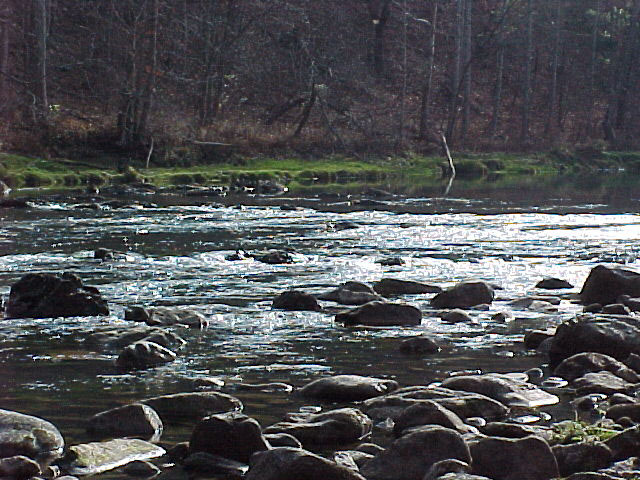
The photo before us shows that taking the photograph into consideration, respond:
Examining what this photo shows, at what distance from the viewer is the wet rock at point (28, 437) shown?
6957mm

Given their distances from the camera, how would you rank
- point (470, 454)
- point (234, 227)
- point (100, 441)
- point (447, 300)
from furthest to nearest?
point (234, 227) → point (447, 300) → point (100, 441) → point (470, 454)

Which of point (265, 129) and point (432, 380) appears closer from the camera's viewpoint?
point (432, 380)

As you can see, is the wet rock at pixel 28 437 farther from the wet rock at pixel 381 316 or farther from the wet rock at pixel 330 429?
the wet rock at pixel 381 316

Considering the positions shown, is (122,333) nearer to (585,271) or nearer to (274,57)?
(585,271)

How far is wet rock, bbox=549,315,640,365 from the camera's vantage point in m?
10.0

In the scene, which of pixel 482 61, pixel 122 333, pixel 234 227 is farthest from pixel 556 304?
pixel 482 61

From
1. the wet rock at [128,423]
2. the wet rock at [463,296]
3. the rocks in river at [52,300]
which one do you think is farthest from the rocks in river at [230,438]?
the wet rock at [463,296]

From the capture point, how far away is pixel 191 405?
814cm

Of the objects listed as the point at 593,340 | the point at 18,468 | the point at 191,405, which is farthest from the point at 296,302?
the point at 18,468

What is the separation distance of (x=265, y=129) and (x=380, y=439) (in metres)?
40.1

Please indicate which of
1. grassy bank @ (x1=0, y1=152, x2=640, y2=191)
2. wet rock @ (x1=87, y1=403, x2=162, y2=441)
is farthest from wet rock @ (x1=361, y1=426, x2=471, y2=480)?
grassy bank @ (x1=0, y1=152, x2=640, y2=191)

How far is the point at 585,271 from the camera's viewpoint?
55.2ft

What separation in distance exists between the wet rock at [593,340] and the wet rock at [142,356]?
11.0ft

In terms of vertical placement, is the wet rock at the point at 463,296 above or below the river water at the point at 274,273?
above
